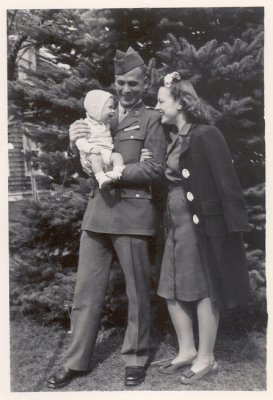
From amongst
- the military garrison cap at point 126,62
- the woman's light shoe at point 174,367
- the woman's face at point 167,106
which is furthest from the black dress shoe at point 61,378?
the military garrison cap at point 126,62

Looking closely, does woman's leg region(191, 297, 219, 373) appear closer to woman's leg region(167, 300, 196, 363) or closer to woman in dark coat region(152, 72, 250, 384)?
woman in dark coat region(152, 72, 250, 384)

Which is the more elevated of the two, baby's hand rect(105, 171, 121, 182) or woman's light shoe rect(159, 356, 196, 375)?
baby's hand rect(105, 171, 121, 182)

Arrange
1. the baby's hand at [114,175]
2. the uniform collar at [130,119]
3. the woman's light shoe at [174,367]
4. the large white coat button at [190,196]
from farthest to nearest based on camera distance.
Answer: the woman's light shoe at [174,367]
the uniform collar at [130,119]
the large white coat button at [190,196]
the baby's hand at [114,175]

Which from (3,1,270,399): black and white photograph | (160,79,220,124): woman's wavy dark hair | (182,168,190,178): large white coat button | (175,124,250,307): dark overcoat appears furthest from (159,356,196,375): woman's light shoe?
(160,79,220,124): woman's wavy dark hair

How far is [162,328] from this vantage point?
4.59 meters

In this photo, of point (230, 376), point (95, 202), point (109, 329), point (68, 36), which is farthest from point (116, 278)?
point (68, 36)

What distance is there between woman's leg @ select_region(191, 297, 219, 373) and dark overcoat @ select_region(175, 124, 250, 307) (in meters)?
0.11

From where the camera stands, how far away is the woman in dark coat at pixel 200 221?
373cm

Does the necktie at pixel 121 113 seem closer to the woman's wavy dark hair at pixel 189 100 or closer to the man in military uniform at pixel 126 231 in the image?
the man in military uniform at pixel 126 231

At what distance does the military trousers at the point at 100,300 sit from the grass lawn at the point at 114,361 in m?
0.17

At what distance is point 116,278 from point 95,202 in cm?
84

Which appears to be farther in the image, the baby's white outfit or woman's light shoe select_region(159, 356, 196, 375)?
woman's light shoe select_region(159, 356, 196, 375)

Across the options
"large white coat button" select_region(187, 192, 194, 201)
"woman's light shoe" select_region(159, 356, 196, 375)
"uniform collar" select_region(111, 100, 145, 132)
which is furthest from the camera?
"woman's light shoe" select_region(159, 356, 196, 375)

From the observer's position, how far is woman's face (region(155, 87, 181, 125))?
381cm
